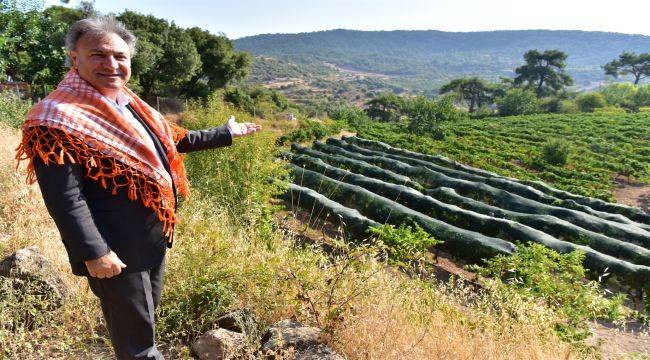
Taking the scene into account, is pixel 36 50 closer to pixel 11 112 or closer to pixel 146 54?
pixel 146 54

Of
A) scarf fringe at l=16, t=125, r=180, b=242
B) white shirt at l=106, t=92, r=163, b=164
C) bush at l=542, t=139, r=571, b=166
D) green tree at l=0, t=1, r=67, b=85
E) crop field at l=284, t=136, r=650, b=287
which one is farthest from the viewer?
bush at l=542, t=139, r=571, b=166

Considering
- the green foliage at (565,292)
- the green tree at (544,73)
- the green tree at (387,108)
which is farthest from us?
the green tree at (544,73)

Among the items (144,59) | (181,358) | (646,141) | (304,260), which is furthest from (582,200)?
(144,59)

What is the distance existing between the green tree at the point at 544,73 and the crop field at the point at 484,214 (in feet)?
183

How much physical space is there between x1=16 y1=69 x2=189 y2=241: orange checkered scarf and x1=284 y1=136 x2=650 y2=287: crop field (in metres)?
4.19

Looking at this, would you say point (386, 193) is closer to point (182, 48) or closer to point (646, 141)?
point (182, 48)

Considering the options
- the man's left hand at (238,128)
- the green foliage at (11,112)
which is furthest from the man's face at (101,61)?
the green foliage at (11,112)

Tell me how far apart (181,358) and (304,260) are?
1.10 metres

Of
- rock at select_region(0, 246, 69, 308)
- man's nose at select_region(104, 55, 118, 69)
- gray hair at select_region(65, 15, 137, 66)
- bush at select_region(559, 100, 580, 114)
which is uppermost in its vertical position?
gray hair at select_region(65, 15, 137, 66)

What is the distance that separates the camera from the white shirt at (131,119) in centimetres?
189

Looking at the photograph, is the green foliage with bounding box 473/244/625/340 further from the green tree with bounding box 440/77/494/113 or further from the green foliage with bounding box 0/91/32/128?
the green tree with bounding box 440/77/494/113

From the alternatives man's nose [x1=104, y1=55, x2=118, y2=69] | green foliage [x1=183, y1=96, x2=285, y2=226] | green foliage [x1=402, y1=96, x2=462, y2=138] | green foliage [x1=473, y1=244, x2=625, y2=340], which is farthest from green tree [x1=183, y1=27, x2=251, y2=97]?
man's nose [x1=104, y1=55, x2=118, y2=69]

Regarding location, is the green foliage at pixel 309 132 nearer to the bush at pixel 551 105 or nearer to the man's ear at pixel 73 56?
the man's ear at pixel 73 56

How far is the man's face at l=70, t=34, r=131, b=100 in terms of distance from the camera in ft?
5.79
